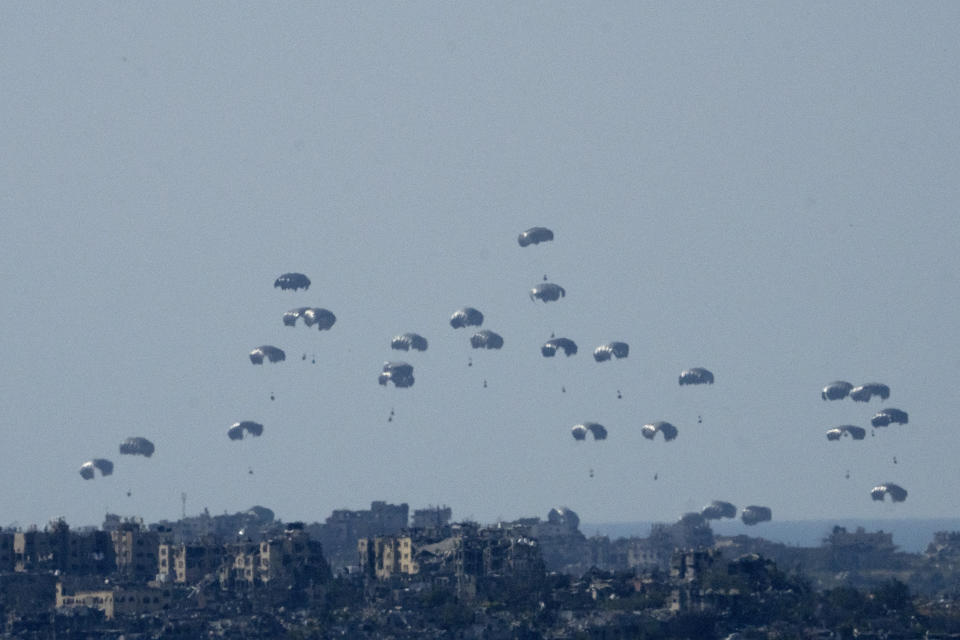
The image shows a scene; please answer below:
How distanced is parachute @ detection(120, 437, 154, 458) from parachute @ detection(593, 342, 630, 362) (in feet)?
111

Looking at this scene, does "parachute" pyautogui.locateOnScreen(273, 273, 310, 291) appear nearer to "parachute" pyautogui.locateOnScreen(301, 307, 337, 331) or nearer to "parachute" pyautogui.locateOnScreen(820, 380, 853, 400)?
"parachute" pyautogui.locateOnScreen(301, 307, 337, 331)

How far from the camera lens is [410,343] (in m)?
173

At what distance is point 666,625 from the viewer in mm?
154000

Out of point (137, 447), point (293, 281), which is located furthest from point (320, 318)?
point (137, 447)

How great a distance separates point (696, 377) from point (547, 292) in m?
14.3

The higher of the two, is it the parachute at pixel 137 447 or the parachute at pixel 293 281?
the parachute at pixel 293 281

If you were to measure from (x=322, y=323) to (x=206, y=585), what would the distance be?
2342 cm

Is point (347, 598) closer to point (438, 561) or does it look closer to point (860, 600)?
point (438, 561)

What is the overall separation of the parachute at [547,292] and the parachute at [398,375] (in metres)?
16.8

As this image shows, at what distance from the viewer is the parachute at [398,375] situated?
587ft

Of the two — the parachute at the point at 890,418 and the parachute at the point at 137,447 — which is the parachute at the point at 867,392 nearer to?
the parachute at the point at 890,418

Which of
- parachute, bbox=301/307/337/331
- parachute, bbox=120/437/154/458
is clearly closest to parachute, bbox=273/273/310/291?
parachute, bbox=301/307/337/331

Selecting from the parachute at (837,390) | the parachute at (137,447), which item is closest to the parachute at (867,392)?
the parachute at (837,390)

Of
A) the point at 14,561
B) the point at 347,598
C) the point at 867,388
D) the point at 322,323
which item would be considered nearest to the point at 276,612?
the point at 347,598
